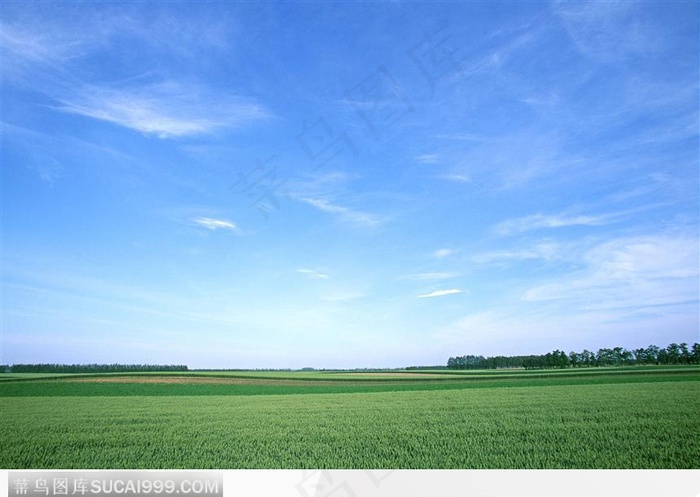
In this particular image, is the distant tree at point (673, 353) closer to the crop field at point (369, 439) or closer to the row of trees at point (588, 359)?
the row of trees at point (588, 359)

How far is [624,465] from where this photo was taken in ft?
29.4

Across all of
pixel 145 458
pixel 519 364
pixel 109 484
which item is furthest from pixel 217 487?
pixel 519 364

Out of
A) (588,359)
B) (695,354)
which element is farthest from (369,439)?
(588,359)

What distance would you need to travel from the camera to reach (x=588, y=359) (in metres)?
95.1

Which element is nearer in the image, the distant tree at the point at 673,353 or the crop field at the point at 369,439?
the crop field at the point at 369,439

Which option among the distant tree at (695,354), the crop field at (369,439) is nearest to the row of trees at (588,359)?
the distant tree at (695,354)

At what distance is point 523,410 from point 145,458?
12.8m

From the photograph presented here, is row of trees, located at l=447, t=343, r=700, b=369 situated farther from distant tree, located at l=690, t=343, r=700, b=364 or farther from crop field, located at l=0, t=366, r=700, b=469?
crop field, located at l=0, t=366, r=700, b=469

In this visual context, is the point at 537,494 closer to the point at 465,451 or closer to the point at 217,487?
the point at 465,451

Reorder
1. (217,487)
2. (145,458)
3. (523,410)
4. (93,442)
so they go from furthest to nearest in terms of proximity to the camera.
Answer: (523,410), (93,442), (145,458), (217,487)

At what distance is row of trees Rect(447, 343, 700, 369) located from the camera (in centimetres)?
7450

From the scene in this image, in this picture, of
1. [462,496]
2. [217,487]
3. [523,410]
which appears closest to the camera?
[462,496]

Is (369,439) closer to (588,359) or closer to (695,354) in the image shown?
(695,354)

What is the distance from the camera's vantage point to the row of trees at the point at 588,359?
74500 mm
